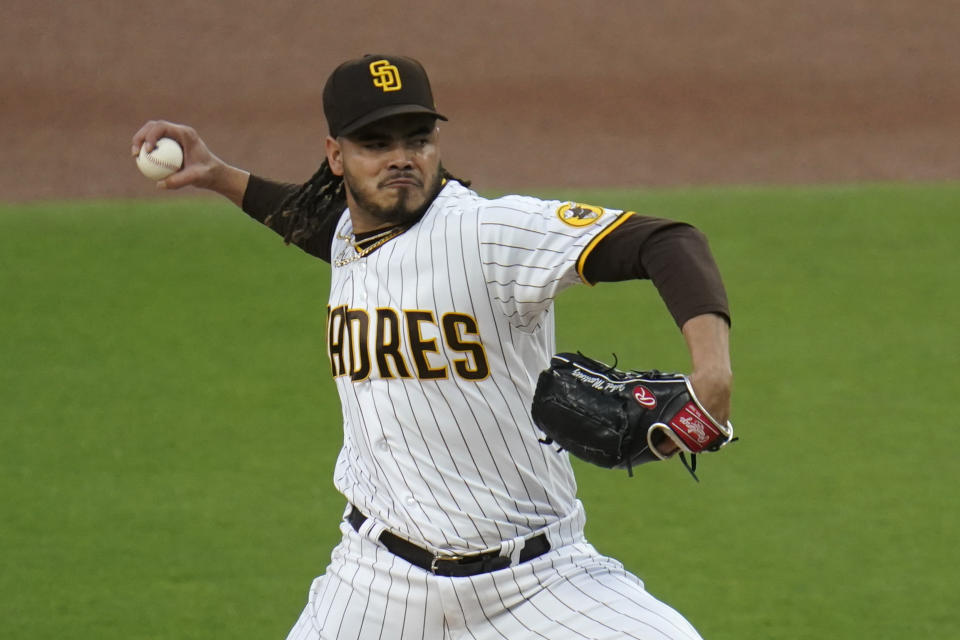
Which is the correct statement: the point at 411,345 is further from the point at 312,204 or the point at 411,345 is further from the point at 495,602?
the point at 312,204

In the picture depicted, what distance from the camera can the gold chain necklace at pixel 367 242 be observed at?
141 inches

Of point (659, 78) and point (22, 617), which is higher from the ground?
point (659, 78)

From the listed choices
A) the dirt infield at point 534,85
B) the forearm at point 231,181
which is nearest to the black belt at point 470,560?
the forearm at point 231,181

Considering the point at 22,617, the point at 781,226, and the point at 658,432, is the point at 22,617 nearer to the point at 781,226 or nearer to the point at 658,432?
the point at 658,432

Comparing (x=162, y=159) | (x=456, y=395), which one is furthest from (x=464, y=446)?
(x=162, y=159)

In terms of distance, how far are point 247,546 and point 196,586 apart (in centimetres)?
43

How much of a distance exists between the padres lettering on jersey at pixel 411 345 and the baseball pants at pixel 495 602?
439 mm

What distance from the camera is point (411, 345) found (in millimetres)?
3402

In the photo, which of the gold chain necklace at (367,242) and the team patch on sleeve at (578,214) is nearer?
the team patch on sleeve at (578,214)

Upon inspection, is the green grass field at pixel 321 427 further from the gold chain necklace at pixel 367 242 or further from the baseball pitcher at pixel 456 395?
the gold chain necklace at pixel 367 242

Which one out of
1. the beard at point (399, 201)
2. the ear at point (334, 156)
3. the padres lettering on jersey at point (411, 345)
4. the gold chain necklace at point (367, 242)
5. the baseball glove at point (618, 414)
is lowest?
the baseball glove at point (618, 414)

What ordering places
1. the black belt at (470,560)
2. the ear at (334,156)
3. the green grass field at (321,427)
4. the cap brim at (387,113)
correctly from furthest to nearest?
the green grass field at (321,427) → the ear at (334,156) → the cap brim at (387,113) → the black belt at (470,560)

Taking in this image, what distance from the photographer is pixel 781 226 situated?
10352 millimetres

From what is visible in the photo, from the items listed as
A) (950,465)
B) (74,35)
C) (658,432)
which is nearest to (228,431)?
(950,465)
